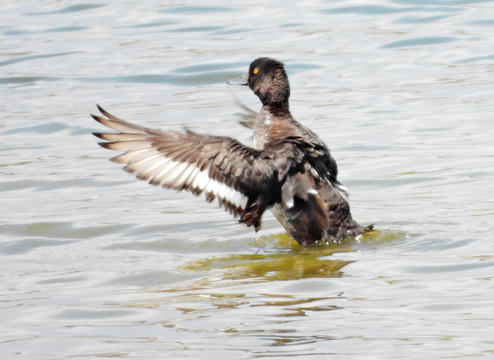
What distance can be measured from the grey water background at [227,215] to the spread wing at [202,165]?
398mm

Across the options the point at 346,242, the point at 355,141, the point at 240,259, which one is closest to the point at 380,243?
the point at 346,242

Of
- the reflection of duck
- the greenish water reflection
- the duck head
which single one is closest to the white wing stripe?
the reflection of duck

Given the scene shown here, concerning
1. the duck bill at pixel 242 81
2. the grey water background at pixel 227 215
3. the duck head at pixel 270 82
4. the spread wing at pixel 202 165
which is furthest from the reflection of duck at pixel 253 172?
the duck bill at pixel 242 81

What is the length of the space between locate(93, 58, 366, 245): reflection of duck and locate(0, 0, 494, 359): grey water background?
0.23 metres

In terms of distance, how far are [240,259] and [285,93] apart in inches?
61.5

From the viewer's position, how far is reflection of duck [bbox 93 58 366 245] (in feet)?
23.4

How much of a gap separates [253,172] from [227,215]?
1498 mm

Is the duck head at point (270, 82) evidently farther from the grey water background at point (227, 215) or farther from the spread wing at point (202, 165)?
the spread wing at point (202, 165)

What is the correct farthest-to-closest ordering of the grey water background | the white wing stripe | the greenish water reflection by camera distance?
the white wing stripe < the greenish water reflection < the grey water background

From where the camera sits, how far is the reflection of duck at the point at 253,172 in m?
7.12

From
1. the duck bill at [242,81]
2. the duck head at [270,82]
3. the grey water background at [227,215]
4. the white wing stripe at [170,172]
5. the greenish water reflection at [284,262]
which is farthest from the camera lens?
the duck bill at [242,81]

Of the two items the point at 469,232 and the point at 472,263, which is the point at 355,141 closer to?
the point at 469,232

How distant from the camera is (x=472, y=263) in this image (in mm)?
6645

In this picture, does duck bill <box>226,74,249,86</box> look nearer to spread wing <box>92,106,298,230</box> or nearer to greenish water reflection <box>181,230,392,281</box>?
greenish water reflection <box>181,230,392,281</box>
